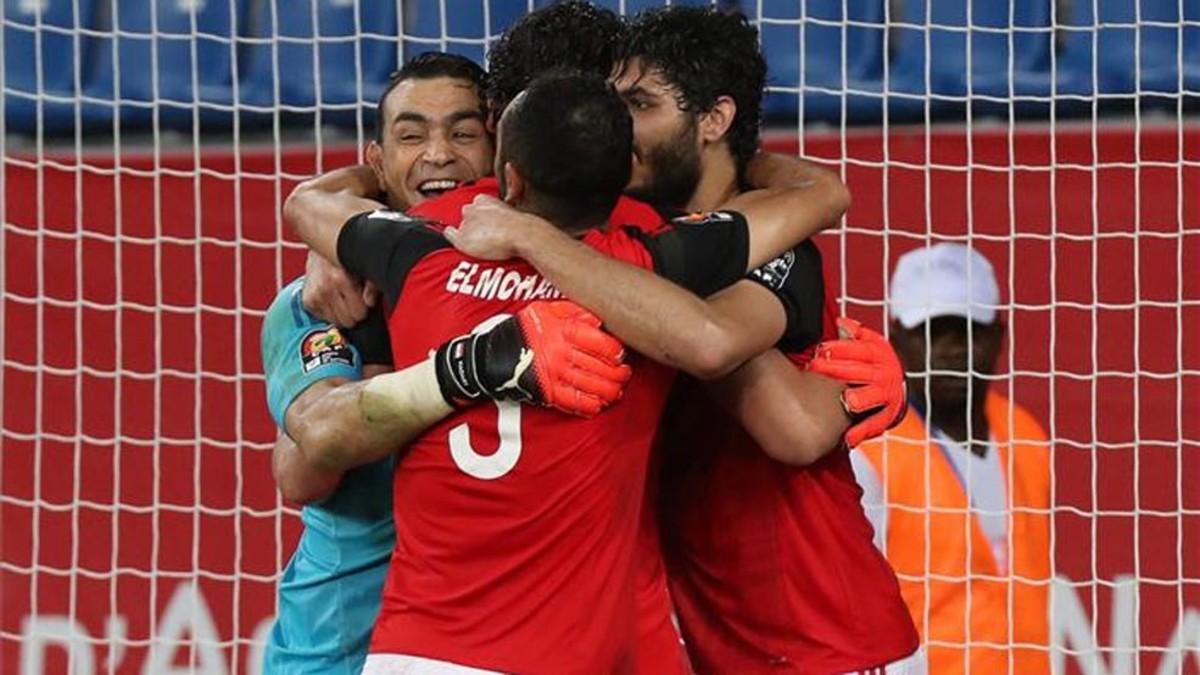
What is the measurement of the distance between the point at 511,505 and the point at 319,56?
2638 millimetres

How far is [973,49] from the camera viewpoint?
4.78 m

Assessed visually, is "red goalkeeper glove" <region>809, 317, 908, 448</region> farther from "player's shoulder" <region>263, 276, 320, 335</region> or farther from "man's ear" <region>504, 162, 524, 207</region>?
"player's shoulder" <region>263, 276, 320, 335</region>

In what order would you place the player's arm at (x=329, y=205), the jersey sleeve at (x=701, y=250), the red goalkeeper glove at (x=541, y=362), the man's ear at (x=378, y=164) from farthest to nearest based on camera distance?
the man's ear at (x=378, y=164) < the player's arm at (x=329, y=205) < the jersey sleeve at (x=701, y=250) < the red goalkeeper glove at (x=541, y=362)

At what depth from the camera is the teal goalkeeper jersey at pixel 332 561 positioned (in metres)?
2.88

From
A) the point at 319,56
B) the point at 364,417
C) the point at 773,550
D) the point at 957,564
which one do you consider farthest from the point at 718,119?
the point at 319,56

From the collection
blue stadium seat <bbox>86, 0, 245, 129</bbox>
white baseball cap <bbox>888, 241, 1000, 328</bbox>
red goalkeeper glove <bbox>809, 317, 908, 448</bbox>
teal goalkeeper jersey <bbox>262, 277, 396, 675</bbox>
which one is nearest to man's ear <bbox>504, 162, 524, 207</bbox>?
teal goalkeeper jersey <bbox>262, 277, 396, 675</bbox>

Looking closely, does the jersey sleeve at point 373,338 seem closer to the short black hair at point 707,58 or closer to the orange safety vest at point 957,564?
the short black hair at point 707,58

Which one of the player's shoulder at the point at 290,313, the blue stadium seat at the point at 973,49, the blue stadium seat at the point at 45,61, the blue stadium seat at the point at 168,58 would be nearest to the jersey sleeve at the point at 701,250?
the player's shoulder at the point at 290,313

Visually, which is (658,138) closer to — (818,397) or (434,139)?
(434,139)

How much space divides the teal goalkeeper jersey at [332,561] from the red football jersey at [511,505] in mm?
327

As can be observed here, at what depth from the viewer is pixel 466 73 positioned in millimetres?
2982

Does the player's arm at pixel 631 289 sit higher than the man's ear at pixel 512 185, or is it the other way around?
the man's ear at pixel 512 185

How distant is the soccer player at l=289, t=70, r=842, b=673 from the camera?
2.47m

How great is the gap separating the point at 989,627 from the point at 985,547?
0.58 feet
